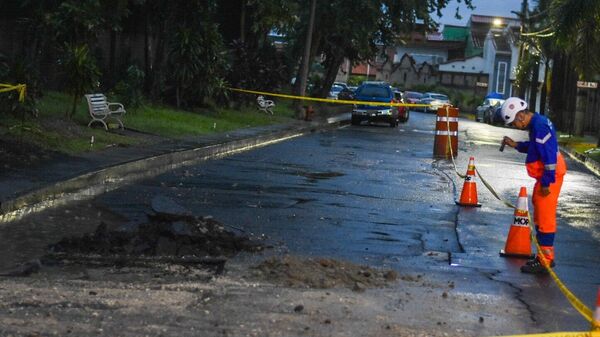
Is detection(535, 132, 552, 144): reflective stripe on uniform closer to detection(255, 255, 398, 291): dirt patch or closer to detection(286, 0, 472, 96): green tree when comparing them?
detection(255, 255, 398, 291): dirt patch

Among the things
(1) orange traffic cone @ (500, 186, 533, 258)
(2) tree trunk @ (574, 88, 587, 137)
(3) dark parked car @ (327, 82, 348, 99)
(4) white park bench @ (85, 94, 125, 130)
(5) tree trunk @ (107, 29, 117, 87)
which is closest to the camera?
(1) orange traffic cone @ (500, 186, 533, 258)

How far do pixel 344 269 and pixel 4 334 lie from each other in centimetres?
364

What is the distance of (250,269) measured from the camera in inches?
396

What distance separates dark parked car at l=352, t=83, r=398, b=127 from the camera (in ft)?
154

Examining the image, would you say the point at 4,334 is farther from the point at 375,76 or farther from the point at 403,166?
the point at 375,76

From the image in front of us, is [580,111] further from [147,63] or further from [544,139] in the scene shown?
[544,139]

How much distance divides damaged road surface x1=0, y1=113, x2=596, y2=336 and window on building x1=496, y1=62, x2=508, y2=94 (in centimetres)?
10777

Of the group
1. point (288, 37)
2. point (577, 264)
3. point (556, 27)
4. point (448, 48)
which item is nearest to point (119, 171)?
point (577, 264)

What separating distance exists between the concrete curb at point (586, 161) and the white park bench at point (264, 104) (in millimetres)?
11576

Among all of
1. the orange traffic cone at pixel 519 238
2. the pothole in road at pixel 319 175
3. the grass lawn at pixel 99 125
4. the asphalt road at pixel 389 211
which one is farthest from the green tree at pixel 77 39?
the orange traffic cone at pixel 519 238

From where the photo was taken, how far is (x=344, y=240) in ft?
41.4

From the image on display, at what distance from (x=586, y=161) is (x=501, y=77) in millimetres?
94250

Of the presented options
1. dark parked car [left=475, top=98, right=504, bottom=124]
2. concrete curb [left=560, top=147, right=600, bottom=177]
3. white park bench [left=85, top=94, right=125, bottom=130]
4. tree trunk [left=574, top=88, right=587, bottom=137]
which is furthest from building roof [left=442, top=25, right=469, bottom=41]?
white park bench [left=85, top=94, right=125, bottom=130]

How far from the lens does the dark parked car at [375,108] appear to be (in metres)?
47.0
